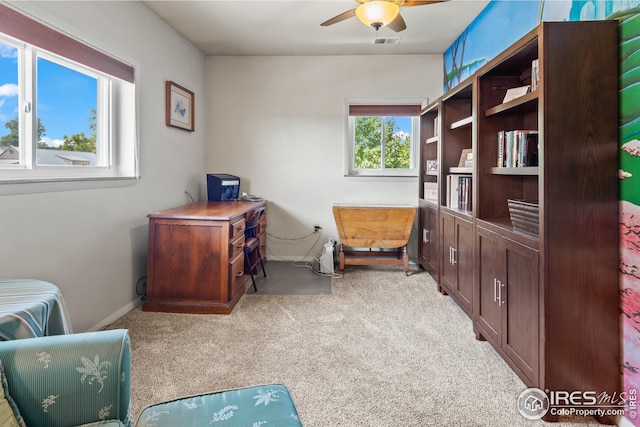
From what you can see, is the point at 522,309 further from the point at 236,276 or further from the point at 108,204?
the point at 108,204

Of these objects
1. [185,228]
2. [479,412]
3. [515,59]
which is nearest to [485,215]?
[515,59]

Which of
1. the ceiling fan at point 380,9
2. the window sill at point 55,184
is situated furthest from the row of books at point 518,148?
the window sill at point 55,184

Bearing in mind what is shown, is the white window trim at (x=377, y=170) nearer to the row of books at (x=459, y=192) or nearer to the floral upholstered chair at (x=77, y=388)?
the row of books at (x=459, y=192)

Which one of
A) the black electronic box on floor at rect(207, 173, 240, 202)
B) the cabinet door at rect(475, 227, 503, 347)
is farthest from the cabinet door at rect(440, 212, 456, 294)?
the black electronic box on floor at rect(207, 173, 240, 202)

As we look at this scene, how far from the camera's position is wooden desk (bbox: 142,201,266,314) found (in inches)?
104

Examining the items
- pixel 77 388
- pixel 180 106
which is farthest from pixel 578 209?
pixel 180 106

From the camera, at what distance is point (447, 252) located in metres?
2.97

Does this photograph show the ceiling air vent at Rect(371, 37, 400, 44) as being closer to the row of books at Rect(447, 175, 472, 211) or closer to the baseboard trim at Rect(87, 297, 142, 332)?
the row of books at Rect(447, 175, 472, 211)

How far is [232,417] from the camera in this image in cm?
99

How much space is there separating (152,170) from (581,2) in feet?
10.4

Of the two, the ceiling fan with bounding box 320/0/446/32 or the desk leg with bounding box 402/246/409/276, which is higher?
the ceiling fan with bounding box 320/0/446/32

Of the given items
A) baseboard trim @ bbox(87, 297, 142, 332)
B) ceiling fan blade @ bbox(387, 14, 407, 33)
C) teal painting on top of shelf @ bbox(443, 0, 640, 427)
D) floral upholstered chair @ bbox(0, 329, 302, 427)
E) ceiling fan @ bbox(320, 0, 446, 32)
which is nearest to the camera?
floral upholstered chair @ bbox(0, 329, 302, 427)

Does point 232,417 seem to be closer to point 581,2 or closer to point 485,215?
point 485,215

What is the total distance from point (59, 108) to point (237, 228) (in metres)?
1.42
